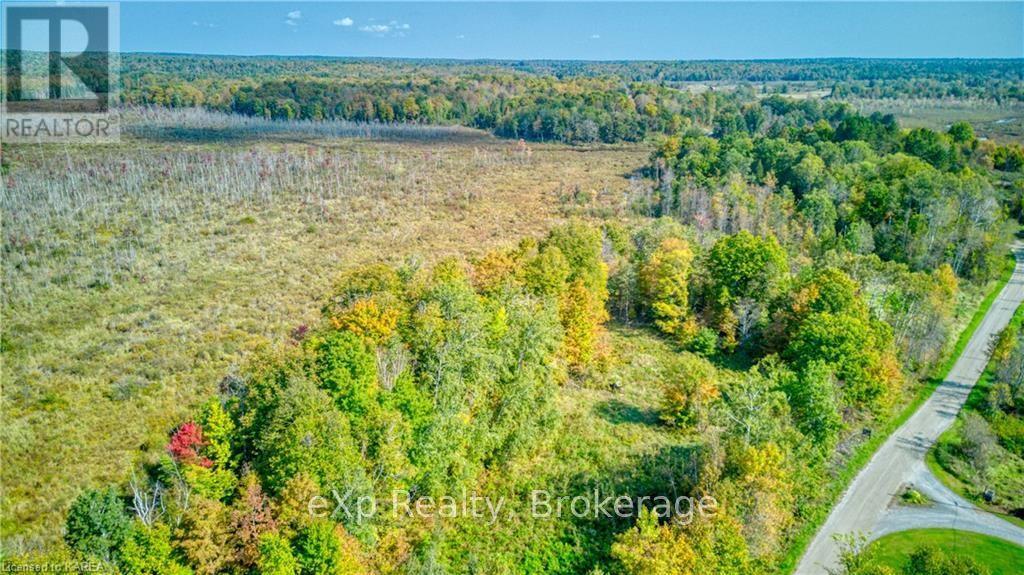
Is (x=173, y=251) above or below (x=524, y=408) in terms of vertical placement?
above

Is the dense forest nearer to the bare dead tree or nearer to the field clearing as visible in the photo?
the bare dead tree

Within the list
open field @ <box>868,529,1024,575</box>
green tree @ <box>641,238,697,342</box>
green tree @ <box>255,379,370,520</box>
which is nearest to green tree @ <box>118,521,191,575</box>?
green tree @ <box>255,379,370,520</box>

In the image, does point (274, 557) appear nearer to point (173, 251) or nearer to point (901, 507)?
point (901, 507)

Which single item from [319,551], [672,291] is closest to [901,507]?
[672,291]

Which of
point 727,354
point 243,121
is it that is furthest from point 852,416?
point 243,121

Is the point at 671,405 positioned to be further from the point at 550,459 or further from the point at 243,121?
the point at 243,121

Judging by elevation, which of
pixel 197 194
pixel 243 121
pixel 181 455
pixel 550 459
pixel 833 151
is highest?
pixel 243 121
